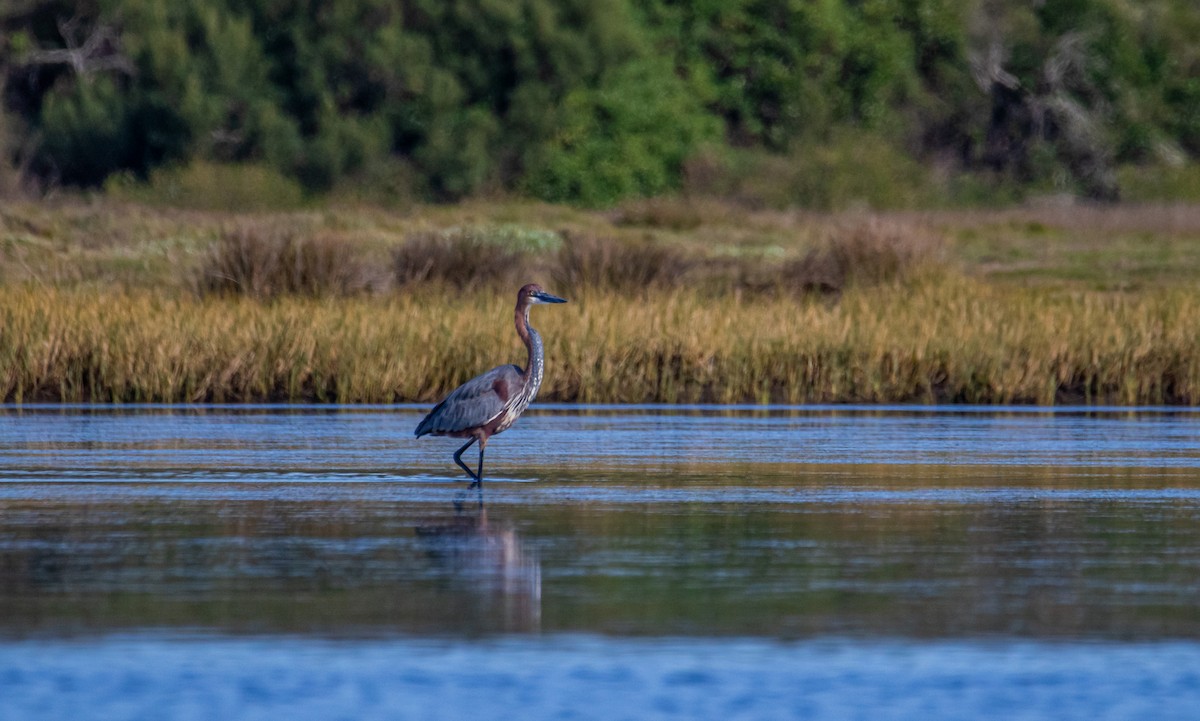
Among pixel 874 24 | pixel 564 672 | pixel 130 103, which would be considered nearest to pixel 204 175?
pixel 130 103

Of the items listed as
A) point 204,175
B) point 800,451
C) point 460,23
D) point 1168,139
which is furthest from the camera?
point 1168,139

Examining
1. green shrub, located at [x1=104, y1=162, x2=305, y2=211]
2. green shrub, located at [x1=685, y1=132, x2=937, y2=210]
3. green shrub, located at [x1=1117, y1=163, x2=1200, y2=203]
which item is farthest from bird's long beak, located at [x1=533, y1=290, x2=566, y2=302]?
green shrub, located at [x1=1117, y1=163, x2=1200, y2=203]

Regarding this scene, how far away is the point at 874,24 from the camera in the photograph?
177 feet

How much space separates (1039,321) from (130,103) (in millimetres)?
29041

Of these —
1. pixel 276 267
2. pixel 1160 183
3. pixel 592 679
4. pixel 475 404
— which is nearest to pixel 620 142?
pixel 1160 183

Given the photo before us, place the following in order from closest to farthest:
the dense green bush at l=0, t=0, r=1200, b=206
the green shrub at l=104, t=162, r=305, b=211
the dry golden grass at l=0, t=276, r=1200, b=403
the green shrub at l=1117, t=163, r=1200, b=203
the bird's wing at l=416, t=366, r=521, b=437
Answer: the bird's wing at l=416, t=366, r=521, b=437 → the dry golden grass at l=0, t=276, r=1200, b=403 → the green shrub at l=104, t=162, r=305, b=211 → the dense green bush at l=0, t=0, r=1200, b=206 → the green shrub at l=1117, t=163, r=1200, b=203

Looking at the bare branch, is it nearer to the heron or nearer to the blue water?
the heron

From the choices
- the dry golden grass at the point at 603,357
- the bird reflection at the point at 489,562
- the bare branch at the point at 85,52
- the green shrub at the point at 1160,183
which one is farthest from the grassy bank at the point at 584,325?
the green shrub at the point at 1160,183

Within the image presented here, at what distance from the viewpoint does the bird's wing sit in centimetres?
1202

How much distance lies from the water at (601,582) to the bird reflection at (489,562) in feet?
0.09

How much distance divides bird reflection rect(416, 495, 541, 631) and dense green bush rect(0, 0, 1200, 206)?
34.3 m

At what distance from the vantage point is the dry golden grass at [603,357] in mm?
18891

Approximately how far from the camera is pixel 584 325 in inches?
781

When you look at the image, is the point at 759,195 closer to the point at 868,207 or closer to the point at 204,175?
the point at 868,207
